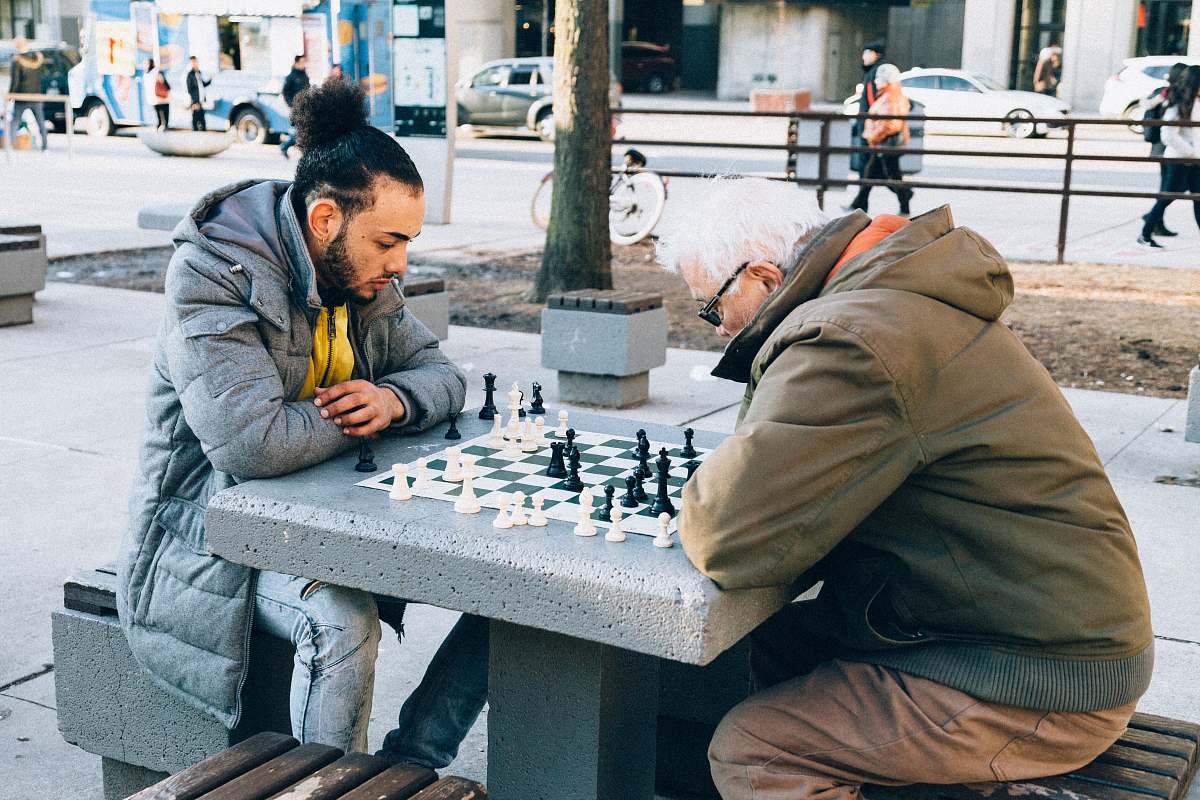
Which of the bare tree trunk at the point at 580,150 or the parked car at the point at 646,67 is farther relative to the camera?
the parked car at the point at 646,67

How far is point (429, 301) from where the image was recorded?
7746mm

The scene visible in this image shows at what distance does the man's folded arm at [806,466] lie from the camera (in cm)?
220

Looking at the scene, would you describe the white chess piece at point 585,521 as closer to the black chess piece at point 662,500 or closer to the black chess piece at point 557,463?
the black chess piece at point 662,500

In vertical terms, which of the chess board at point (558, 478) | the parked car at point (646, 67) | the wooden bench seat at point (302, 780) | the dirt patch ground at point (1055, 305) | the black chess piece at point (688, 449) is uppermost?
the parked car at point (646, 67)

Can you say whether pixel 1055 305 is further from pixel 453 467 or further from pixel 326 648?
pixel 326 648

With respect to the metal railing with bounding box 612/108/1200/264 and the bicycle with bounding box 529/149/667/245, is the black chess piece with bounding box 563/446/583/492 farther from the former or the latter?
the bicycle with bounding box 529/149/667/245

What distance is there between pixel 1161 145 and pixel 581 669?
13.0 m

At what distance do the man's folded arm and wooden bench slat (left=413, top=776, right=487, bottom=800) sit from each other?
550mm

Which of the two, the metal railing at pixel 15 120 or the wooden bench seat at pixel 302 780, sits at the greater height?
the metal railing at pixel 15 120

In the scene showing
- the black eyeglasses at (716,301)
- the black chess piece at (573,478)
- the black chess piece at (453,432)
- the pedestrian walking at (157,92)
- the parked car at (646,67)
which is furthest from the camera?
the parked car at (646,67)

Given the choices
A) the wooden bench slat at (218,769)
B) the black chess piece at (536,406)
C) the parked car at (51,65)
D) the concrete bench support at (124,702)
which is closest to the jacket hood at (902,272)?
the black chess piece at (536,406)

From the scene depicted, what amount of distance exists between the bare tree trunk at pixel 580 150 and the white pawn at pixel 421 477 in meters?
7.01

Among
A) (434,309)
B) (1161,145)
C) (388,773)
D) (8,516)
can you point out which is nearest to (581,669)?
(388,773)

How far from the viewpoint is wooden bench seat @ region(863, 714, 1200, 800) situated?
7.66 ft
